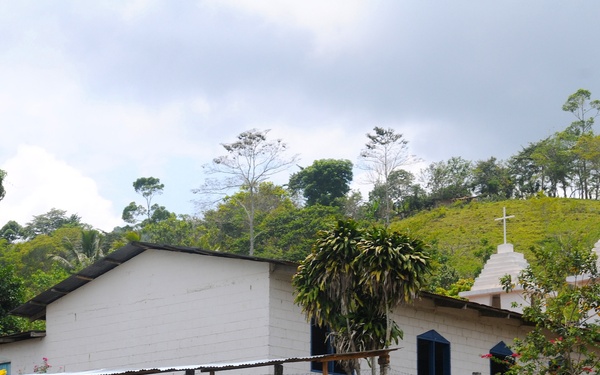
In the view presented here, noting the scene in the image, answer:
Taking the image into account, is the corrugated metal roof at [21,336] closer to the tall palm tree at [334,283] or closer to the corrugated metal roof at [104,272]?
the corrugated metal roof at [104,272]

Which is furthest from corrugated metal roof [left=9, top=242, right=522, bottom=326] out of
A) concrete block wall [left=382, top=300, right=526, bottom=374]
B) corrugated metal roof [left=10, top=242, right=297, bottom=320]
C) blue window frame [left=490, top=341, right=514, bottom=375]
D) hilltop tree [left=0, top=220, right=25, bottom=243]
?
hilltop tree [left=0, top=220, right=25, bottom=243]

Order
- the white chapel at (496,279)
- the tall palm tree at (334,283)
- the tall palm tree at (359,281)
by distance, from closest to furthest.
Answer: the tall palm tree at (359,281), the tall palm tree at (334,283), the white chapel at (496,279)

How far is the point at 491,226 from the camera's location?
78.9m

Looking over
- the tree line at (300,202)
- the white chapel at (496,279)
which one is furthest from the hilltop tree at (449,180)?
the white chapel at (496,279)

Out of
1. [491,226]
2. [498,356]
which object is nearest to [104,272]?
[498,356]

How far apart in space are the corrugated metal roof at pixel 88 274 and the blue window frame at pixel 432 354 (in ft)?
18.0

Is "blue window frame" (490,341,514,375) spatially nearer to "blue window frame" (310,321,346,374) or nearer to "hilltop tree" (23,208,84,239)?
"blue window frame" (310,321,346,374)

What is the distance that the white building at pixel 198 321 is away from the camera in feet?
70.5

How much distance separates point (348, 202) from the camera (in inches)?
3430

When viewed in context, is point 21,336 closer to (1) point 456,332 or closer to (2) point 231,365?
(1) point 456,332

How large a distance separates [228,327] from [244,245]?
52.0 metres

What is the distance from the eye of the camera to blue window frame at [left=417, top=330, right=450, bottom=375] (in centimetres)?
2388

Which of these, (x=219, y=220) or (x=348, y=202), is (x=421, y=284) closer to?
(x=219, y=220)

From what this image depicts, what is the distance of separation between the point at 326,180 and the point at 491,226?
20.5 metres
